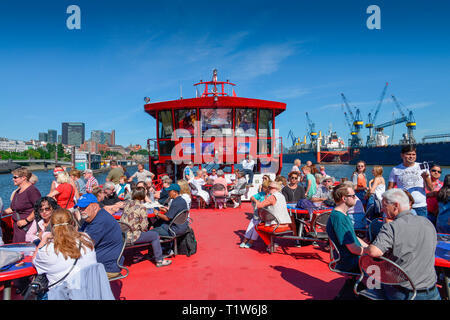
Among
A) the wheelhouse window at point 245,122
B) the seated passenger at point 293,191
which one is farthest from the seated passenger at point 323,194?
the wheelhouse window at point 245,122

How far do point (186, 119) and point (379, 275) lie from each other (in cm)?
1077

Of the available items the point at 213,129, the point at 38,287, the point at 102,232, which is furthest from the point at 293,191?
the point at 213,129

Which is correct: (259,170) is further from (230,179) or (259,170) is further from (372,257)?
(372,257)

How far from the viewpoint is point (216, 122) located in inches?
480

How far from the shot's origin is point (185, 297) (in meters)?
3.35

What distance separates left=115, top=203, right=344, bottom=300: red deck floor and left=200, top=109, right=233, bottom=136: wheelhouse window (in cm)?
718

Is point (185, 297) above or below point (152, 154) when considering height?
below

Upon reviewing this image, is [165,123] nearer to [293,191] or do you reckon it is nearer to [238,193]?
[238,193]

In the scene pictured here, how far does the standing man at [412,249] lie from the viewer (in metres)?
2.21

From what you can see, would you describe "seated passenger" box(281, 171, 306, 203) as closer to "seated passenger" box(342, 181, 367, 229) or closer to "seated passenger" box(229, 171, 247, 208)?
"seated passenger" box(342, 181, 367, 229)

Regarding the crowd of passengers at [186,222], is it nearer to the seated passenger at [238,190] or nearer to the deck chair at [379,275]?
the deck chair at [379,275]

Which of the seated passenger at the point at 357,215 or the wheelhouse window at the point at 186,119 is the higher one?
the wheelhouse window at the point at 186,119
